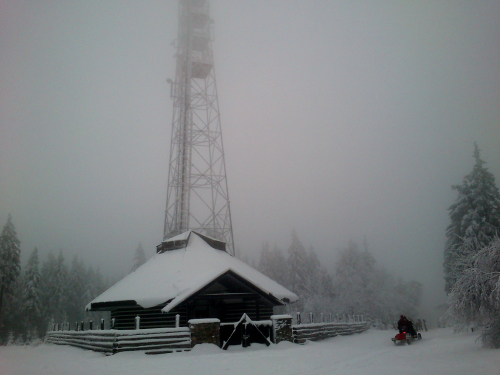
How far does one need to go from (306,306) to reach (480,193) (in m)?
29.2

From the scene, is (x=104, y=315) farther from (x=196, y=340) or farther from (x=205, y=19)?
(x=196, y=340)

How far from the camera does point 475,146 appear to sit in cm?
3312

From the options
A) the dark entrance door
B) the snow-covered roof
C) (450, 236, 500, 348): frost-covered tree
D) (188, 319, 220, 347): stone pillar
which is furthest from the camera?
the snow-covered roof

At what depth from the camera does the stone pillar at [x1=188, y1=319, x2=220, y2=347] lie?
54.8 ft

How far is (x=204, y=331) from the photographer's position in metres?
Result: 16.9

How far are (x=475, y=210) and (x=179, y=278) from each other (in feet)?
77.4

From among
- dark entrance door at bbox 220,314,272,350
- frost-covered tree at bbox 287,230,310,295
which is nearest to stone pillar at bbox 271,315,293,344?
dark entrance door at bbox 220,314,272,350

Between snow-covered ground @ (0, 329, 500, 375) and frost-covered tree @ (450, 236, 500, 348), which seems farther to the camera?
frost-covered tree @ (450, 236, 500, 348)

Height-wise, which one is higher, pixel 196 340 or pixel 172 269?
pixel 172 269

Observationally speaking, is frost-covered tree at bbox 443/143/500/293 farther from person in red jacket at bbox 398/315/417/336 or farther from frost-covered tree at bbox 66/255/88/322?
frost-covered tree at bbox 66/255/88/322

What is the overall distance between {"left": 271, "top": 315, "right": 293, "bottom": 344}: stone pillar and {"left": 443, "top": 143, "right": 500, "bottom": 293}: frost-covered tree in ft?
54.5

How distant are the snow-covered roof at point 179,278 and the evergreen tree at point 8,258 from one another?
35.0 ft

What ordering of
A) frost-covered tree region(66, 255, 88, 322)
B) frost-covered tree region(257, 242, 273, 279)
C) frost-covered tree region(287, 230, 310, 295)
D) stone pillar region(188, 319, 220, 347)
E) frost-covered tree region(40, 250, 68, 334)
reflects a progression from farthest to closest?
frost-covered tree region(66, 255, 88, 322) → frost-covered tree region(257, 242, 273, 279) → frost-covered tree region(40, 250, 68, 334) → frost-covered tree region(287, 230, 310, 295) → stone pillar region(188, 319, 220, 347)

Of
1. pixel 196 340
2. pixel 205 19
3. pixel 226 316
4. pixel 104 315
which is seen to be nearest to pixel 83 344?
pixel 196 340
